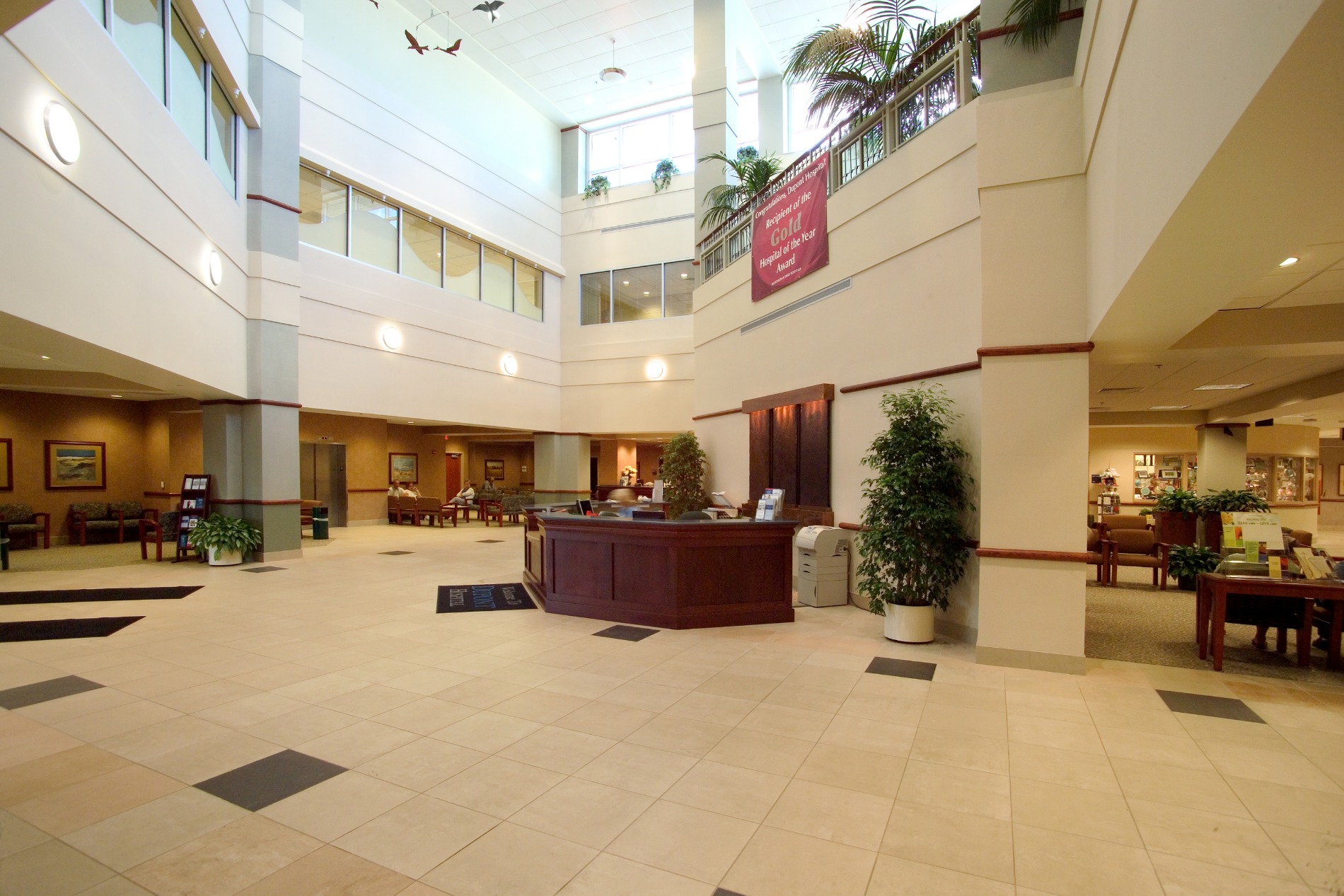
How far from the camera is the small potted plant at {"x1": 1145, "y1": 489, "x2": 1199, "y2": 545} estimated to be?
9383mm

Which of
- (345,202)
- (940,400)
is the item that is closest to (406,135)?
(345,202)

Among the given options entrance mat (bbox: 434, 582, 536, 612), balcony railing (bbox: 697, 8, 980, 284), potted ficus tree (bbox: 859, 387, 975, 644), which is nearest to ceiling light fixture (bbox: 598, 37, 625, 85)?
balcony railing (bbox: 697, 8, 980, 284)

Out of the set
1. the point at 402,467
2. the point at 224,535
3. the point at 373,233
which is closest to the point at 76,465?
the point at 224,535

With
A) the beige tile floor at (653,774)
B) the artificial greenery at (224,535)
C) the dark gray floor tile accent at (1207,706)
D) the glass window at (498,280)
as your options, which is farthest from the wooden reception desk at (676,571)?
the glass window at (498,280)

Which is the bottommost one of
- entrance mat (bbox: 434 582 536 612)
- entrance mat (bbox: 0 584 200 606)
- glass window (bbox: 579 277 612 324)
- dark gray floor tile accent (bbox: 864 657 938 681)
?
entrance mat (bbox: 434 582 536 612)

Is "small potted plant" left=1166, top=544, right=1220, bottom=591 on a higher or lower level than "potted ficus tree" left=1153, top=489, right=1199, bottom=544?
lower

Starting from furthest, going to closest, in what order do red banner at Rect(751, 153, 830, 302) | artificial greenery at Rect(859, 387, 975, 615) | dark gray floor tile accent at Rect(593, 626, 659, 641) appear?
red banner at Rect(751, 153, 830, 302) → dark gray floor tile accent at Rect(593, 626, 659, 641) → artificial greenery at Rect(859, 387, 975, 615)

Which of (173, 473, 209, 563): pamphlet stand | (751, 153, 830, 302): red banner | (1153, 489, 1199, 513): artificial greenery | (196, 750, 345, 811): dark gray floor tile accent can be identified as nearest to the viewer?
(196, 750, 345, 811): dark gray floor tile accent

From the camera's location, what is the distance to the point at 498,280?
15680mm

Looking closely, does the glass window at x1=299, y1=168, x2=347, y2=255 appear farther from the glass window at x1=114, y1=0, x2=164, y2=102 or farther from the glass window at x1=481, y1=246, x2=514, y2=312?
the glass window at x1=114, y1=0, x2=164, y2=102

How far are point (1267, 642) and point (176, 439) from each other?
18.4 metres

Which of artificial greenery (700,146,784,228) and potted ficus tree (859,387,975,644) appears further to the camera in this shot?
artificial greenery (700,146,784,228)

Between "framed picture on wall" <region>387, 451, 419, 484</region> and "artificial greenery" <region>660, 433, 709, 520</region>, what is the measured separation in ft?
32.8

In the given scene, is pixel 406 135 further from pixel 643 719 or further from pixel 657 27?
pixel 643 719
